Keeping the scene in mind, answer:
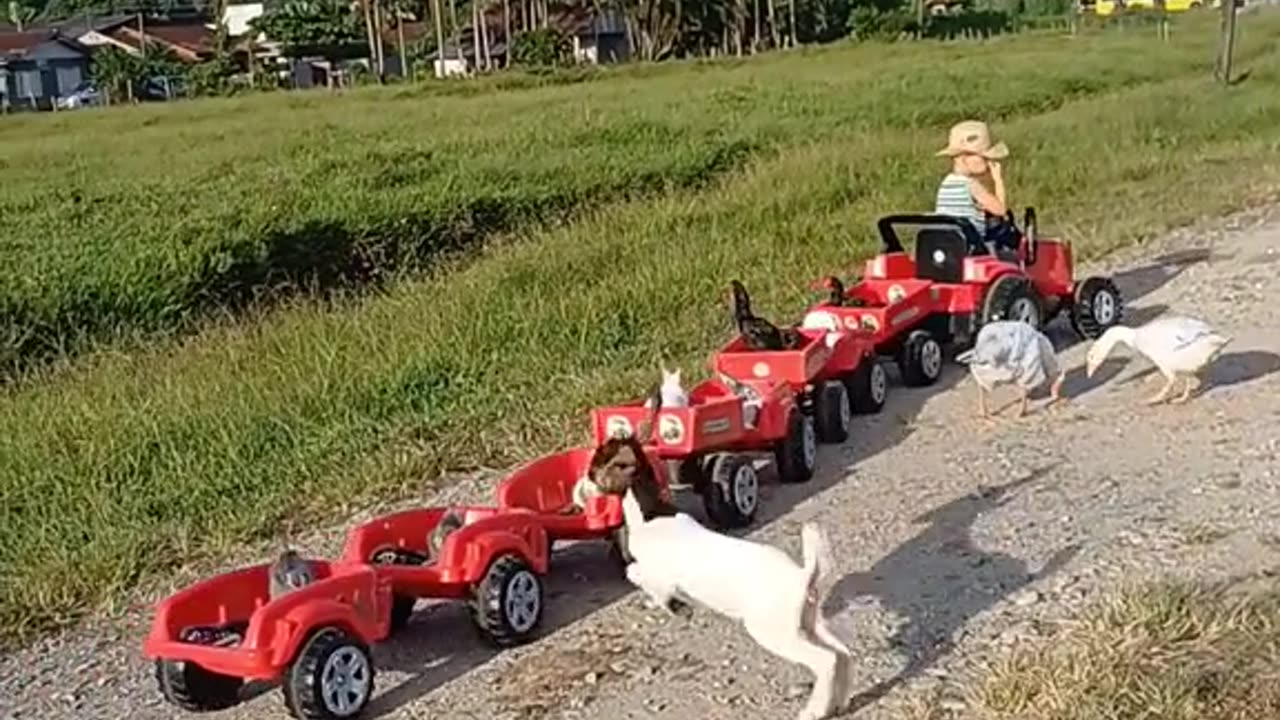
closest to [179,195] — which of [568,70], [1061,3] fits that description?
[568,70]

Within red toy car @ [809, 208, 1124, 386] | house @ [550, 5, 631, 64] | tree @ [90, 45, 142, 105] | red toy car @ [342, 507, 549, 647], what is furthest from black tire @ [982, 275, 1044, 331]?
house @ [550, 5, 631, 64]

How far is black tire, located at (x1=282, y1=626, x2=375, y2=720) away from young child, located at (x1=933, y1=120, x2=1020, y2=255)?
5105 millimetres

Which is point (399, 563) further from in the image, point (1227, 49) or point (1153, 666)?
point (1227, 49)

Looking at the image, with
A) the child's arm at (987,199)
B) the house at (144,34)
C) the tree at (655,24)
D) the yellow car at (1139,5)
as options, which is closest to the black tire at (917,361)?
the child's arm at (987,199)

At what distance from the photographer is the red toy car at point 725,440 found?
621cm

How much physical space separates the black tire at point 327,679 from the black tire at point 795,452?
231cm

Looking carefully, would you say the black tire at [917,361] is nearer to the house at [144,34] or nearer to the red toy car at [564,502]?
the red toy car at [564,502]

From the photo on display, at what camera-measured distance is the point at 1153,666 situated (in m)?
4.52

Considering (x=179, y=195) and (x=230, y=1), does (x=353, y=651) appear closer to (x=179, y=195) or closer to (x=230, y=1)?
(x=179, y=195)

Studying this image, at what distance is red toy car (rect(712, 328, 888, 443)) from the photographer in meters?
7.16

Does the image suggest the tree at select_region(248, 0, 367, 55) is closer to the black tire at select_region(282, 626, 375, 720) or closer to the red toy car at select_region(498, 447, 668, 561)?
the red toy car at select_region(498, 447, 668, 561)

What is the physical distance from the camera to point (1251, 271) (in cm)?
1059

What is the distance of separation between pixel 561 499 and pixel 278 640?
1.58 meters

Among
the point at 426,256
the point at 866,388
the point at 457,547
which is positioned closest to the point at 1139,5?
the point at 426,256
